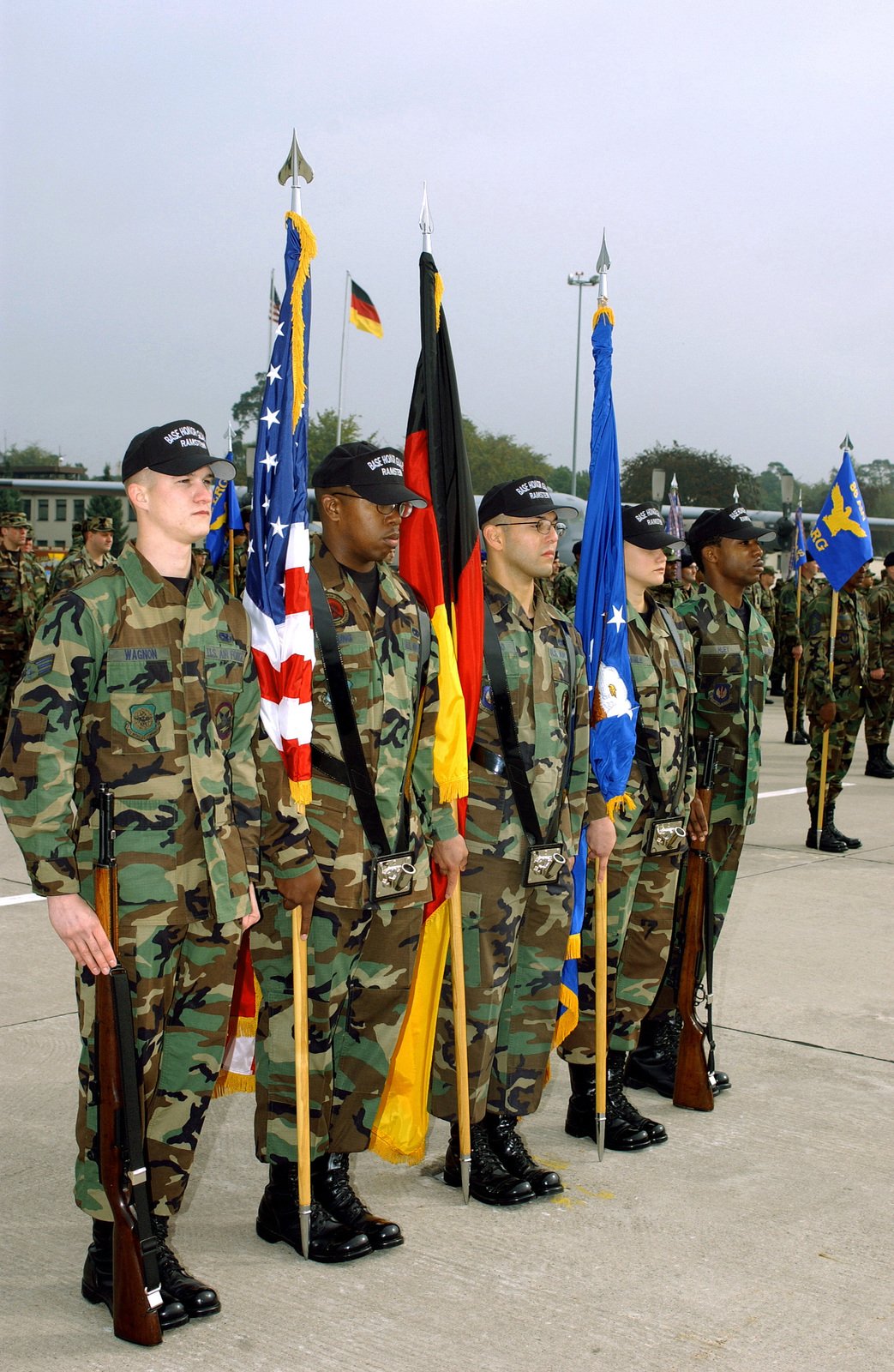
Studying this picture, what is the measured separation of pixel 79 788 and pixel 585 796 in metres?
1.70

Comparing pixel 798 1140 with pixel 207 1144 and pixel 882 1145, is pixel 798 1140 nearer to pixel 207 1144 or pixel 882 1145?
pixel 882 1145

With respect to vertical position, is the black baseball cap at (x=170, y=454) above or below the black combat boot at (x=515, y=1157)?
above

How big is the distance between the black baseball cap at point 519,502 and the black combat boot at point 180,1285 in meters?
2.23

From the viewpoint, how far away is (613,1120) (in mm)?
4473

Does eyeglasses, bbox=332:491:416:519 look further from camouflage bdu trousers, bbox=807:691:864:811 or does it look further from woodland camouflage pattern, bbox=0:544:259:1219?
camouflage bdu trousers, bbox=807:691:864:811

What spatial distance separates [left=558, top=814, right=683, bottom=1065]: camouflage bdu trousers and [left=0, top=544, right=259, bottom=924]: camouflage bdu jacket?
1624 mm

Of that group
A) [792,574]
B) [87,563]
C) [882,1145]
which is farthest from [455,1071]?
[792,574]

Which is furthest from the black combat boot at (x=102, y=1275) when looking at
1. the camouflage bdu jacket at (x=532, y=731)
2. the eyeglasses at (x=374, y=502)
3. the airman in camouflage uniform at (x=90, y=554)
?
the airman in camouflage uniform at (x=90, y=554)

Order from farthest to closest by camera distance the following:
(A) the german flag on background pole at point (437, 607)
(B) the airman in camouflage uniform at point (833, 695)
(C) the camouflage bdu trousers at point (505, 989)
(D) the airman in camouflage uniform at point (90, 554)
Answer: (D) the airman in camouflage uniform at point (90, 554)
(B) the airman in camouflage uniform at point (833, 695)
(C) the camouflage bdu trousers at point (505, 989)
(A) the german flag on background pole at point (437, 607)

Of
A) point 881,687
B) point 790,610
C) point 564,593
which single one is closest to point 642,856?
point 881,687

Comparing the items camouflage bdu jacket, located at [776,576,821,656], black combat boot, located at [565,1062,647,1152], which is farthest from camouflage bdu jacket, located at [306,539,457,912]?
camouflage bdu jacket, located at [776,576,821,656]

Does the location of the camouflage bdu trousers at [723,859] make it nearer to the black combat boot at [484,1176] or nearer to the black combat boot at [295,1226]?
the black combat boot at [484,1176]

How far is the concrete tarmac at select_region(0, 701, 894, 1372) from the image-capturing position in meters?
3.14

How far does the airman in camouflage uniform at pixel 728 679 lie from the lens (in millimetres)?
5273
